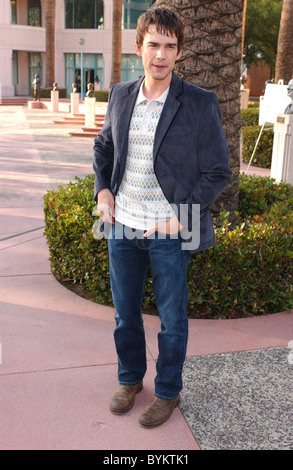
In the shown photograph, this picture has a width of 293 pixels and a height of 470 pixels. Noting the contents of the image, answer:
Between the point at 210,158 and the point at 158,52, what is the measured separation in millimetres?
574

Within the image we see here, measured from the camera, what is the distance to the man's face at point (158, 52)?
8.31 ft

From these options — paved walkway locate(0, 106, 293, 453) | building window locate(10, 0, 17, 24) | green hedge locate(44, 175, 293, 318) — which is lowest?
paved walkway locate(0, 106, 293, 453)

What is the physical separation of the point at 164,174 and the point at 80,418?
4.75ft

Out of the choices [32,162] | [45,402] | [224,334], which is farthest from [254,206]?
[32,162]

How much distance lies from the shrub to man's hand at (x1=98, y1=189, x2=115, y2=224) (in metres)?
9.47

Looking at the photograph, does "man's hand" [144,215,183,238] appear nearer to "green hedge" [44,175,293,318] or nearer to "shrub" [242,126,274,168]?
"green hedge" [44,175,293,318]

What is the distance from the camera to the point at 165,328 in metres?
2.85

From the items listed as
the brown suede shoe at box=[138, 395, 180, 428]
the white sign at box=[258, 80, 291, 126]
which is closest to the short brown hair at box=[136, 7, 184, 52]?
the brown suede shoe at box=[138, 395, 180, 428]

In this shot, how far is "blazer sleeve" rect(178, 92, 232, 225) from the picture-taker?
103 inches

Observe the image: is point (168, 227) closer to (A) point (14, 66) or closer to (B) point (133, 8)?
(A) point (14, 66)

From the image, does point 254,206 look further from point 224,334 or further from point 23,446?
point 23,446

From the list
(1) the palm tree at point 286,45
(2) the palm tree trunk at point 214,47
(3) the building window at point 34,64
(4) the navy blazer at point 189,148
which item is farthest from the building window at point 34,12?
(4) the navy blazer at point 189,148

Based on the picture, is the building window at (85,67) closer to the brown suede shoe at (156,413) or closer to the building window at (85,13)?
the building window at (85,13)

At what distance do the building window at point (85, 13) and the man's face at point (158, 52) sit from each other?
45.9 metres
